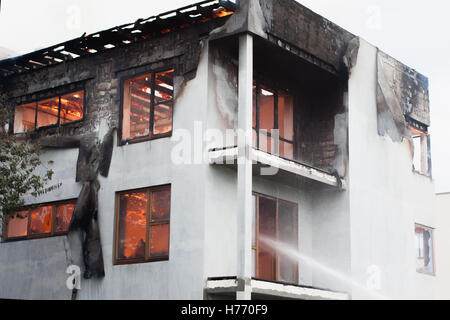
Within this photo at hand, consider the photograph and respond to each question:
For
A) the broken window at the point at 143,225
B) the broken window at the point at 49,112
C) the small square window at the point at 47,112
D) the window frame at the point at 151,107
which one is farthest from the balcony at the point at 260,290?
the small square window at the point at 47,112

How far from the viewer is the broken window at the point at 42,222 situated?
856 inches

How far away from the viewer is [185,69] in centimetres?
2011

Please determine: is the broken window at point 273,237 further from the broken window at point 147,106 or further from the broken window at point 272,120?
the broken window at point 147,106

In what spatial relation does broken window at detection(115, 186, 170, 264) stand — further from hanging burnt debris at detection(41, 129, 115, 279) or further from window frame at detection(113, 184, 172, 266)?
hanging burnt debris at detection(41, 129, 115, 279)

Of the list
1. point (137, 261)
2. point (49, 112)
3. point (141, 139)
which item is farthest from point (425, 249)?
point (49, 112)

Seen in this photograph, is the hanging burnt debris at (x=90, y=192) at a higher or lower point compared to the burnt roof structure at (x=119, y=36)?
lower

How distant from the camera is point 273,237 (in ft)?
69.6

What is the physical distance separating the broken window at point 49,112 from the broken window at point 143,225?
10.9ft

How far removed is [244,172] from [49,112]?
7.51 metres

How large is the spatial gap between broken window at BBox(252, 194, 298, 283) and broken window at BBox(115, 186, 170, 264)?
239 cm

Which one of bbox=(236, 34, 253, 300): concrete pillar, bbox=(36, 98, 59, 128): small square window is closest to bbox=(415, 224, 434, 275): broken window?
bbox=(236, 34, 253, 300): concrete pillar

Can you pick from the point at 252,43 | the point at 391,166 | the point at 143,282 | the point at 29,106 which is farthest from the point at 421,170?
the point at 29,106

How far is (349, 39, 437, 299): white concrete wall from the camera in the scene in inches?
863

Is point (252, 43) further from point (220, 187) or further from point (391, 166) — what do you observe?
point (391, 166)
